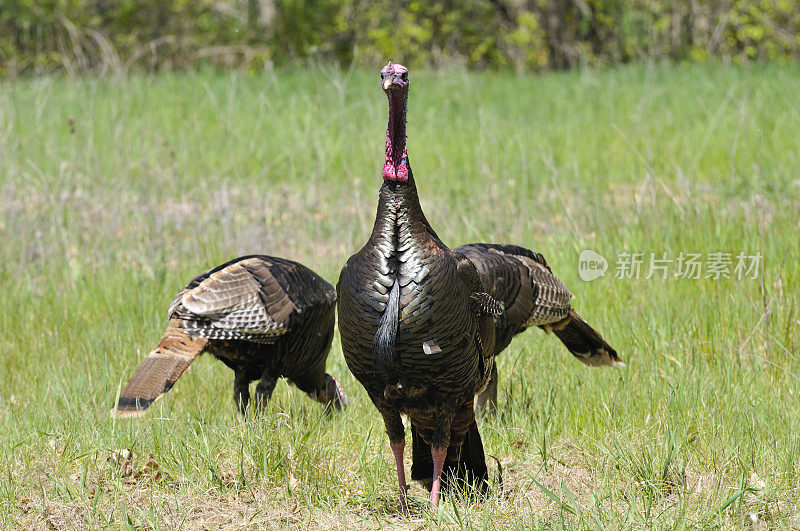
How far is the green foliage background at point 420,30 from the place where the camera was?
15.7 m

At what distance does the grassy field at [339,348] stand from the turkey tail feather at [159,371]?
6.4 inches

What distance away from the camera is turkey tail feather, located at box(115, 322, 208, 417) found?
3.21m

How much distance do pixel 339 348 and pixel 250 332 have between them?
3.93ft

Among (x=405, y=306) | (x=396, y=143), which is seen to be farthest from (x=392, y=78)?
(x=405, y=306)

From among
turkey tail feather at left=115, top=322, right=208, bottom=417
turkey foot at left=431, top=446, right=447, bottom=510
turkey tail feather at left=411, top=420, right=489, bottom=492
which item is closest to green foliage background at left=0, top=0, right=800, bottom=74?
turkey tail feather at left=115, top=322, right=208, bottom=417

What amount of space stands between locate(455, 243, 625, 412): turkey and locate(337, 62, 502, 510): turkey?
2.34 ft

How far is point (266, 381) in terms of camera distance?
3.92 metres

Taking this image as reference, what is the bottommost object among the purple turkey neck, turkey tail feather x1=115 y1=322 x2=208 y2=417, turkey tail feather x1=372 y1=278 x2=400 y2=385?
turkey tail feather x1=115 y1=322 x2=208 y2=417

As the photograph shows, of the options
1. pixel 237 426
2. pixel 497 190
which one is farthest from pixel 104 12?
pixel 237 426

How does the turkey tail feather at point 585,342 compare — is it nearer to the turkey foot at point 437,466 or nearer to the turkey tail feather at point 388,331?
the turkey foot at point 437,466

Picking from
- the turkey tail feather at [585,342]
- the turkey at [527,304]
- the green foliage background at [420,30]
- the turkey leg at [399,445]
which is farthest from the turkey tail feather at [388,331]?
the green foliage background at [420,30]

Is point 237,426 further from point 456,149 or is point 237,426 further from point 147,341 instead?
point 456,149

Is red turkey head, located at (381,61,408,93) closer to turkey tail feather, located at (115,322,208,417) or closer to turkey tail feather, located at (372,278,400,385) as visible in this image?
turkey tail feather, located at (372,278,400,385)

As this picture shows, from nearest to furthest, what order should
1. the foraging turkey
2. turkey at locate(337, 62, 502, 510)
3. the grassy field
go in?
1. turkey at locate(337, 62, 502, 510)
2. the grassy field
3. the foraging turkey
